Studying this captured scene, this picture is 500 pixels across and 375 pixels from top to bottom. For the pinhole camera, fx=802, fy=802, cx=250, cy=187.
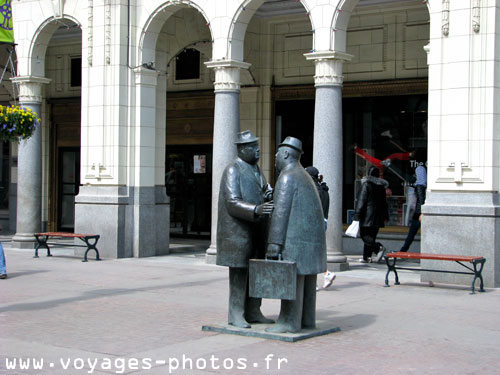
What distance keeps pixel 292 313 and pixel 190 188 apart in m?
13.3

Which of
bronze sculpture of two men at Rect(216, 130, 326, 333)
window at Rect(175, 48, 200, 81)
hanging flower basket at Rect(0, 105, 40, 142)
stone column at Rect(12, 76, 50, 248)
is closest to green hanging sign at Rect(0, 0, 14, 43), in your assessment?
hanging flower basket at Rect(0, 105, 40, 142)

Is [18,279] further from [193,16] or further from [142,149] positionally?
[193,16]

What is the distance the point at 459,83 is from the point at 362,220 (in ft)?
13.9

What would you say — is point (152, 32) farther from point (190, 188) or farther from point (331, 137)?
point (190, 188)

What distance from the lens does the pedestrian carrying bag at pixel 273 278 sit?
8289 mm

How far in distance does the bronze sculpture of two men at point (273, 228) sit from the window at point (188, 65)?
12.4 meters

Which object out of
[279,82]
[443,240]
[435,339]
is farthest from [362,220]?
[435,339]

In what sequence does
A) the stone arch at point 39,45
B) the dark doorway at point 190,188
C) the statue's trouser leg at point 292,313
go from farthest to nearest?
the dark doorway at point 190,188
the stone arch at point 39,45
the statue's trouser leg at point 292,313

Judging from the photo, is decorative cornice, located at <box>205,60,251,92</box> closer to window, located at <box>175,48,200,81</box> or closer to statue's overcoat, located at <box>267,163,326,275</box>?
window, located at <box>175,48,200,81</box>

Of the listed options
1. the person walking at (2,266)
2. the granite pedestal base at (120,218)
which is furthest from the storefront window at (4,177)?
the person walking at (2,266)

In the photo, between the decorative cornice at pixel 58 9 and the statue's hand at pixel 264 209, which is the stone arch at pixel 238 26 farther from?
→ the statue's hand at pixel 264 209

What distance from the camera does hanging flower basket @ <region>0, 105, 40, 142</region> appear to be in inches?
427

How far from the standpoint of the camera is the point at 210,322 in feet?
31.7

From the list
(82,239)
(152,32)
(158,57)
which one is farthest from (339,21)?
(82,239)
